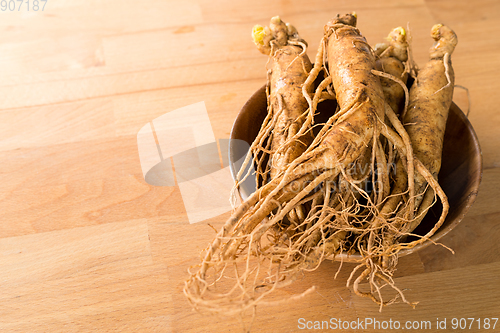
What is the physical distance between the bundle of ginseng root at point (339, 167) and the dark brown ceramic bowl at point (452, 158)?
29 mm

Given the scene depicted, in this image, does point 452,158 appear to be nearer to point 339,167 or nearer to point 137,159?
point 339,167

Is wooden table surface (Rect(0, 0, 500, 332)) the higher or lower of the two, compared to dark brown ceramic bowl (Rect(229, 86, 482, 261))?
lower

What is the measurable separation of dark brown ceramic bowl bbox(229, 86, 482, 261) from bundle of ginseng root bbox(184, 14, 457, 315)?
0.03 m

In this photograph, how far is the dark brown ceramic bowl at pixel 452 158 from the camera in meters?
0.67

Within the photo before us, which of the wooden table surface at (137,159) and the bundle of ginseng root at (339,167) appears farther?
the wooden table surface at (137,159)

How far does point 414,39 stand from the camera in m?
1.17

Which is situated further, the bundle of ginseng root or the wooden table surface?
the wooden table surface

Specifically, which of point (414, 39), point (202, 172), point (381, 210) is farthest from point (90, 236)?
point (414, 39)

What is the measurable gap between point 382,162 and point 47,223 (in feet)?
2.29

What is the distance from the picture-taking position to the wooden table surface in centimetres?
75

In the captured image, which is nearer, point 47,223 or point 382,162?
point 382,162

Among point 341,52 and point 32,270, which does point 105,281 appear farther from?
point 341,52

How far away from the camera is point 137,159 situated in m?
0.96

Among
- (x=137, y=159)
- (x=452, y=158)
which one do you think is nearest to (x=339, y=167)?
(x=452, y=158)
